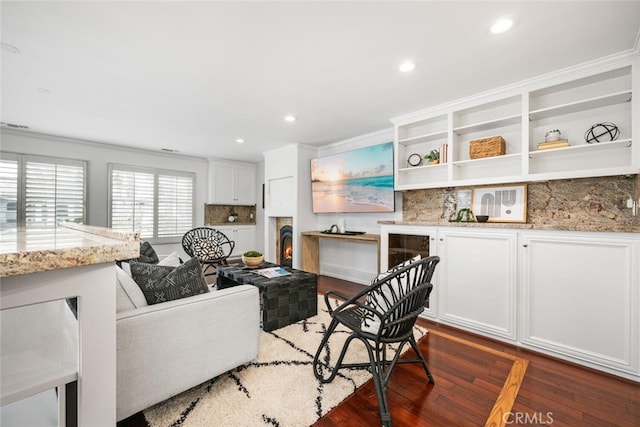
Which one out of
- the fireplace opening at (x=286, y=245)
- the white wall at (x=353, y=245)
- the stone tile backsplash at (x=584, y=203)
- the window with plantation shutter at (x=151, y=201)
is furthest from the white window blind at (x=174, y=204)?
the stone tile backsplash at (x=584, y=203)

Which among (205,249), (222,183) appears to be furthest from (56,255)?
(222,183)

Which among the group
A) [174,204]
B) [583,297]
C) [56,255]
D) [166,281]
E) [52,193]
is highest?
[52,193]

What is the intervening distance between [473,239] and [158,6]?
3106 millimetres

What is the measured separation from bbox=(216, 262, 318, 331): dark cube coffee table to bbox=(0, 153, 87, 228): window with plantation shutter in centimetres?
357

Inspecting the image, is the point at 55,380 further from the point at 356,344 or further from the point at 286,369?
the point at 356,344

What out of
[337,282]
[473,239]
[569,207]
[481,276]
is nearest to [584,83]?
[569,207]

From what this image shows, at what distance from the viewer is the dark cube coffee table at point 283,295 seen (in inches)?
100

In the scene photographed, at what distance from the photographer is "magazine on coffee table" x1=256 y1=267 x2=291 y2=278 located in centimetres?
286

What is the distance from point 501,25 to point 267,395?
2851mm

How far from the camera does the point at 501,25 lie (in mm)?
1819

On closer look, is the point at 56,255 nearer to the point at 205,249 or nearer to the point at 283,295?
the point at 283,295

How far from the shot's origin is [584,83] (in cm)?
242

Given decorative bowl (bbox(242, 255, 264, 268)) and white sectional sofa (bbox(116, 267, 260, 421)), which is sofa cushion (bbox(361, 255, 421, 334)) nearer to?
white sectional sofa (bbox(116, 267, 260, 421))

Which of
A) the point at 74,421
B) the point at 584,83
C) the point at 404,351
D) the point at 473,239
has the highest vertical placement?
the point at 584,83
